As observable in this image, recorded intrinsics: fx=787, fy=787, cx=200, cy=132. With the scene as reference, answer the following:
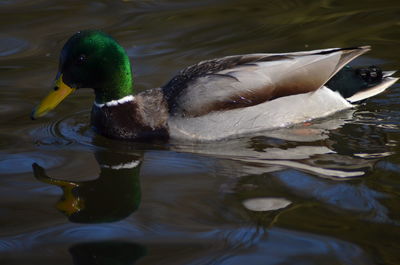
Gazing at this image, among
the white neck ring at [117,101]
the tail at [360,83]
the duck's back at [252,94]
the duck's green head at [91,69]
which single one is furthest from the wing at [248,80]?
the duck's green head at [91,69]

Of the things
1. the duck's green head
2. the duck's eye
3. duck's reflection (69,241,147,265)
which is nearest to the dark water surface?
duck's reflection (69,241,147,265)

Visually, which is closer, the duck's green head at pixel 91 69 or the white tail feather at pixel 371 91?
the duck's green head at pixel 91 69

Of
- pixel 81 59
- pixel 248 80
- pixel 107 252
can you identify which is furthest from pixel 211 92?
pixel 107 252

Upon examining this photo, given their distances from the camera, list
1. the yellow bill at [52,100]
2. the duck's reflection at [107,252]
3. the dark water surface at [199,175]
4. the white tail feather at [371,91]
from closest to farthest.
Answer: the duck's reflection at [107,252] → the dark water surface at [199,175] → the yellow bill at [52,100] → the white tail feather at [371,91]

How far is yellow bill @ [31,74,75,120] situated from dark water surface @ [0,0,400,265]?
0.80ft

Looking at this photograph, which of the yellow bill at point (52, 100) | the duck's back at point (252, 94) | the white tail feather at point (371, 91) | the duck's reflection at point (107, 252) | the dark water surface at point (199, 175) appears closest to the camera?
the duck's reflection at point (107, 252)

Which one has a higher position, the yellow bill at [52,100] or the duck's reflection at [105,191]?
the yellow bill at [52,100]

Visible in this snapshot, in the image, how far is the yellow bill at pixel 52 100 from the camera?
6.56 metres

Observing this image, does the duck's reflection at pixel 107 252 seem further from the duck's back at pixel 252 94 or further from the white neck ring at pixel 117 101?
the white neck ring at pixel 117 101

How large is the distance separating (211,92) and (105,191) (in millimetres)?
1392

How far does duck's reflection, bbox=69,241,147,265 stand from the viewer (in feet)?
14.6

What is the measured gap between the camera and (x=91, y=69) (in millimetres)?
6621

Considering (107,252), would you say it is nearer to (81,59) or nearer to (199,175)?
(199,175)

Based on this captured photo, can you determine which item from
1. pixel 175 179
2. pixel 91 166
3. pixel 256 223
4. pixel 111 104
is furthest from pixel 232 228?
pixel 111 104
